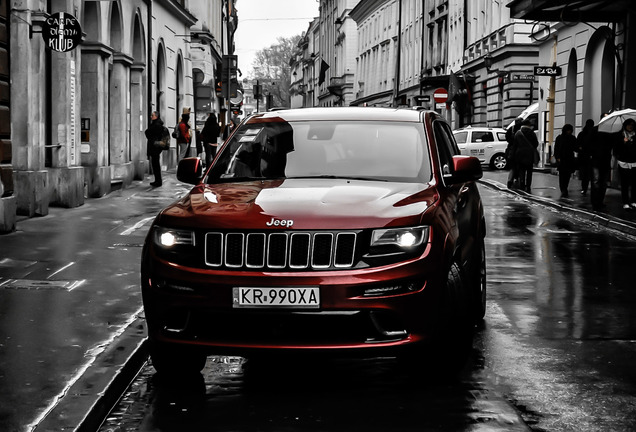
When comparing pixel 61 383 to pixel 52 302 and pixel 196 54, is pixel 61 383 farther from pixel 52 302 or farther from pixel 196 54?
pixel 196 54

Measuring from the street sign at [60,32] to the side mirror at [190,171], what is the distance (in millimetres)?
10196

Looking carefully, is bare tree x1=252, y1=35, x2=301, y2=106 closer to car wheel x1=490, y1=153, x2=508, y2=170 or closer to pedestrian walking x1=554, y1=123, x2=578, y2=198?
car wheel x1=490, y1=153, x2=508, y2=170

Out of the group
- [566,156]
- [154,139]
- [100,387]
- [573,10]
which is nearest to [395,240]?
[100,387]

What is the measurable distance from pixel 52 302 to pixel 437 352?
13.3ft

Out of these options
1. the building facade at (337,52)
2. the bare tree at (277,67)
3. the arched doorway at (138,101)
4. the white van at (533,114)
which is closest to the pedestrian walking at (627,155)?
the arched doorway at (138,101)

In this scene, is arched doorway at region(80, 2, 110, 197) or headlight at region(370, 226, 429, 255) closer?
headlight at region(370, 226, 429, 255)

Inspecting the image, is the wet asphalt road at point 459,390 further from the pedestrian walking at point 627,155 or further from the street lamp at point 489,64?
the street lamp at point 489,64

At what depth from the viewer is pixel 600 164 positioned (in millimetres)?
21562

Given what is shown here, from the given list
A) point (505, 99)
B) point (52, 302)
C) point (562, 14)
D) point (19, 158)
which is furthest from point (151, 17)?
point (52, 302)

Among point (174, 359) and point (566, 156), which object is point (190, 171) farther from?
point (566, 156)

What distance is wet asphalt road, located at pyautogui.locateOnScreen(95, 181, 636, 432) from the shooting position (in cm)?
548

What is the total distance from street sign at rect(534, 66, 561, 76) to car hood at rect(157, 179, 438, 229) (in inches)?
1128

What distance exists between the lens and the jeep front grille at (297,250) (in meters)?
5.77

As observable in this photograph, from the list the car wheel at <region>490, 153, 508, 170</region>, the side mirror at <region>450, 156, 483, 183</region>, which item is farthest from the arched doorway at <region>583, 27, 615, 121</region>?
the side mirror at <region>450, 156, 483, 183</region>
